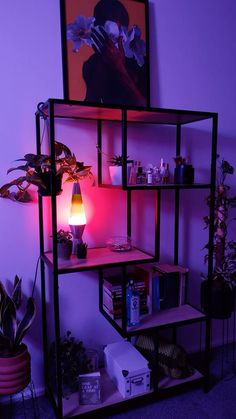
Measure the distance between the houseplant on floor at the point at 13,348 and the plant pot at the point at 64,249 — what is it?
1.00ft

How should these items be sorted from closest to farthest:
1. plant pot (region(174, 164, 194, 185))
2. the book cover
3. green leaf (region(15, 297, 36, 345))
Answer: green leaf (region(15, 297, 36, 345)), the book cover, plant pot (region(174, 164, 194, 185))

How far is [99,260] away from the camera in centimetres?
177

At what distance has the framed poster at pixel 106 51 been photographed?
6.27ft

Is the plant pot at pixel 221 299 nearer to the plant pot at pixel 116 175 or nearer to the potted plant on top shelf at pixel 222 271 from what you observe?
the potted plant on top shelf at pixel 222 271

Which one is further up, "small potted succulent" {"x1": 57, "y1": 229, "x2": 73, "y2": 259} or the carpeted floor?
"small potted succulent" {"x1": 57, "y1": 229, "x2": 73, "y2": 259}

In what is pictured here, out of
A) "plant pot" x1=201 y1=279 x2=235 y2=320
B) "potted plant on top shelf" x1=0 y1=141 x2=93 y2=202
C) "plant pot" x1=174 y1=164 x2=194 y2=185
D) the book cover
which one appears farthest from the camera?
"plant pot" x1=201 y1=279 x2=235 y2=320

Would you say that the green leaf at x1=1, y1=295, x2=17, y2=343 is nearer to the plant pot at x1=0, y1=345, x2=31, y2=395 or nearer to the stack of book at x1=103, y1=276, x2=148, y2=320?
the plant pot at x1=0, y1=345, x2=31, y2=395

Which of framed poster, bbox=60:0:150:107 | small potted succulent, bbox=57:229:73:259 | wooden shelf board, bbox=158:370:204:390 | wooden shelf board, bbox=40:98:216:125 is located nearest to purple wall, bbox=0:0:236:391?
framed poster, bbox=60:0:150:107

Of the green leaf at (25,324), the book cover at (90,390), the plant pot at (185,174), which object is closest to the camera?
the green leaf at (25,324)

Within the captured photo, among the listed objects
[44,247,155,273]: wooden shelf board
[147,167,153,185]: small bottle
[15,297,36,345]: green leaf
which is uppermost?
[147,167,153,185]: small bottle

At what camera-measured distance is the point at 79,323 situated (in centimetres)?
212

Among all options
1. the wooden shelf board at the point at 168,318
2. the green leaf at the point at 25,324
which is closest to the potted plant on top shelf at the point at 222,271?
the wooden shelf board at the point at 168,318

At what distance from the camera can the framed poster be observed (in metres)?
1.91

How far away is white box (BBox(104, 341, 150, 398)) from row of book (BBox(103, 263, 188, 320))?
0.82 ft
